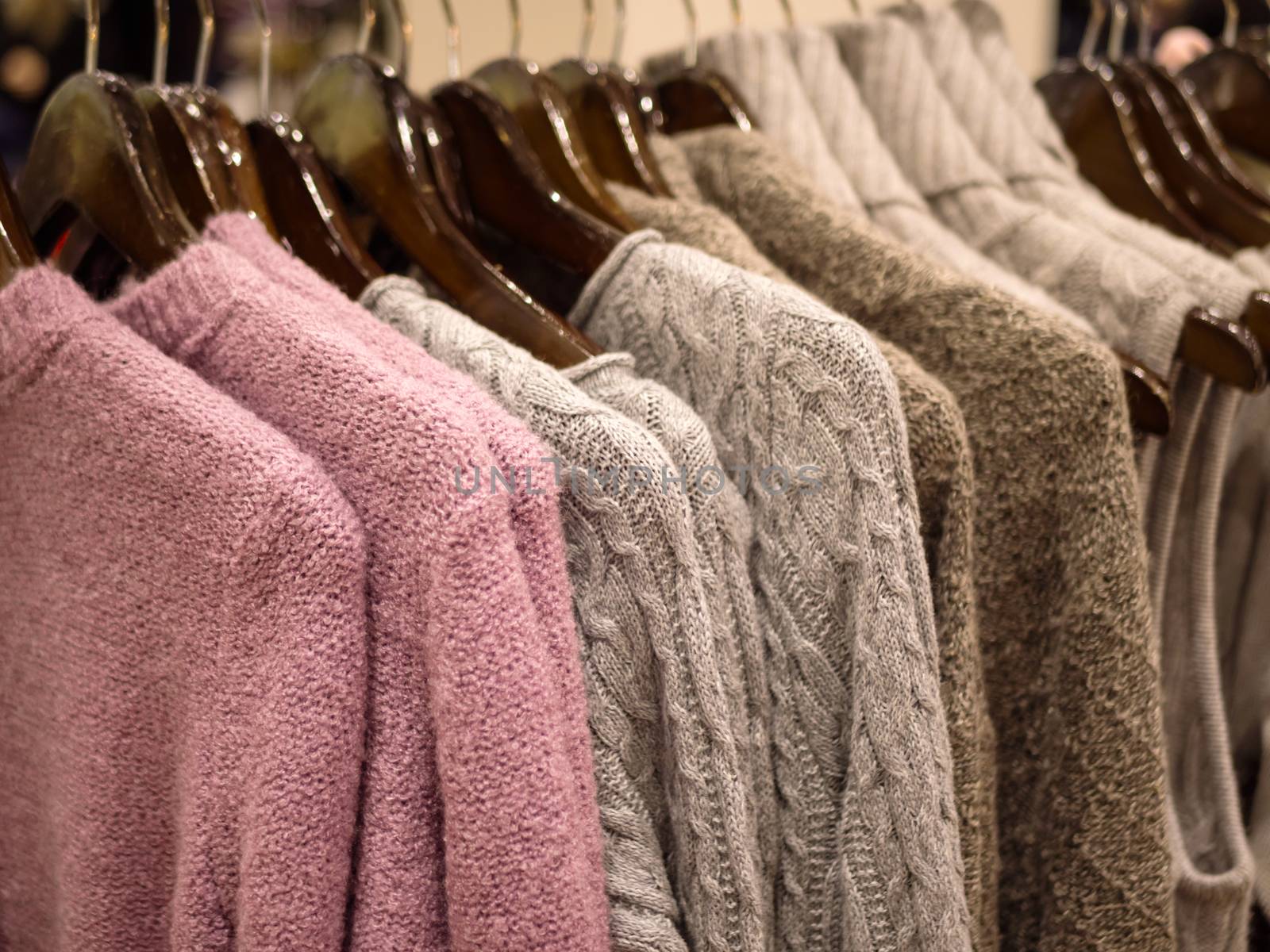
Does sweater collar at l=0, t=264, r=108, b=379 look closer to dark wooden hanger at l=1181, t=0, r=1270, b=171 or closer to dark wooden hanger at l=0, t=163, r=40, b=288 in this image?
dark wooden hanger at l=0, t=163, r=40, b=288

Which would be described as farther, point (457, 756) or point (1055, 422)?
point (1055, 422)

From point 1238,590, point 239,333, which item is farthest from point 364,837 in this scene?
point 1238,590

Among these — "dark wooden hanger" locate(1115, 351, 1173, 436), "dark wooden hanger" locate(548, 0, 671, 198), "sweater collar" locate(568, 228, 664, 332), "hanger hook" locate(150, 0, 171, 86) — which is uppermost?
"hanger hook" locate(150, 0, 171, 86)

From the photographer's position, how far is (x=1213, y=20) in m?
1.57

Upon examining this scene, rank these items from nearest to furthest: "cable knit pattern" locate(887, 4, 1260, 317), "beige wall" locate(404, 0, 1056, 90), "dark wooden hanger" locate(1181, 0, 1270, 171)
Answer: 1. "cable knit pattern" locate(887, 4, 1260, 317)
2. "dark wooden hanger" locate(1181, 0, 1270, 171)
3. "beige wall" locate(404, 0, 1056, 90)

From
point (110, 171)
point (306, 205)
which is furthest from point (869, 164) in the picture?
point (110, 171)

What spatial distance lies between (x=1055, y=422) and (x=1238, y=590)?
0.37 m

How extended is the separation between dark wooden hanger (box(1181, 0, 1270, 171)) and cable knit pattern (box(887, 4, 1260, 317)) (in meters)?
0.20

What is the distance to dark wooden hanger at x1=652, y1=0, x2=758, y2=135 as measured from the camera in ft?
2.50

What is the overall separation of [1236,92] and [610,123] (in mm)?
648

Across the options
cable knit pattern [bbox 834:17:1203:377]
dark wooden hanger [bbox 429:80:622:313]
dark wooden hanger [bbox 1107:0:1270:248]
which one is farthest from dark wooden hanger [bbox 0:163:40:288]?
dark wooden hanger [bbox 1107:0:1270:248]

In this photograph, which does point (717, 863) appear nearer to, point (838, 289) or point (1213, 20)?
point (838, 289)

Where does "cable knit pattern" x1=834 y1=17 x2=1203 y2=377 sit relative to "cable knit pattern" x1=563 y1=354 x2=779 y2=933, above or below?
above

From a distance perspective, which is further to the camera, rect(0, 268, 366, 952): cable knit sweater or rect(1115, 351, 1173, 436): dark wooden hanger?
rect(1115, 351, 1173, 436): dark wooden hanger
